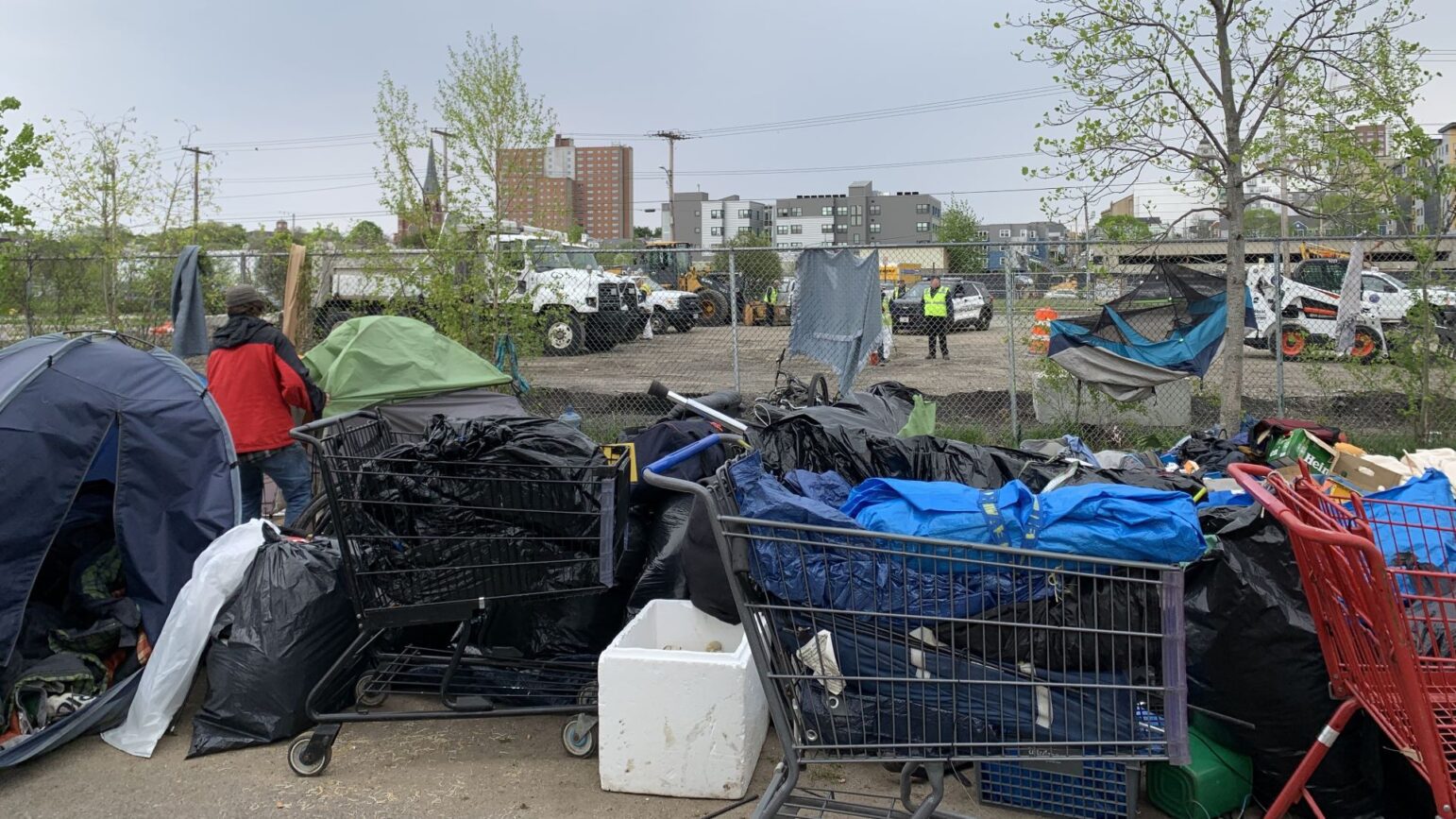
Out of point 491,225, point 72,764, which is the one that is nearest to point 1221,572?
point 72,764

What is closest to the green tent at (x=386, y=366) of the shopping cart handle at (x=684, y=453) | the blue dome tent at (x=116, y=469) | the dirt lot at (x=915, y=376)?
the blue dome tent at (x=116, y=469)

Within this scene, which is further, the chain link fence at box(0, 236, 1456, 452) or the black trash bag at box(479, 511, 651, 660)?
the chain link fence at box(0, 236, 1456, 452)

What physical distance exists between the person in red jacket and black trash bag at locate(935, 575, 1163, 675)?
3.99 metres

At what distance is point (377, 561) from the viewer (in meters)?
3.86

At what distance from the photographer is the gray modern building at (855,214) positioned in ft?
342

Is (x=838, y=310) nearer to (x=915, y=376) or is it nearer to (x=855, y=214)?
(x=915, y=376)

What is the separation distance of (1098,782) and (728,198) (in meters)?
93.2

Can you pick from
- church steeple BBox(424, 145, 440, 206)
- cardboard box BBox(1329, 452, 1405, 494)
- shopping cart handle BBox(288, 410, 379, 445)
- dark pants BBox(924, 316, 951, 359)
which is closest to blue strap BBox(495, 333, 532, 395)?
church steeple BBox(424, 145, 440, 206)

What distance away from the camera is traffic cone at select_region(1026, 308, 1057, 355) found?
28.1 feet

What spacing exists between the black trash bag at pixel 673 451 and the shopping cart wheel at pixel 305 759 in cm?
157

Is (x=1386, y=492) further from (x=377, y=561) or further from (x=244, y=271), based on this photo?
(x=244, y=271)

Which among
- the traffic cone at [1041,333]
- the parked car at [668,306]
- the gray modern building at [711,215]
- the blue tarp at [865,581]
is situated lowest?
the blue tarp at [865,581]

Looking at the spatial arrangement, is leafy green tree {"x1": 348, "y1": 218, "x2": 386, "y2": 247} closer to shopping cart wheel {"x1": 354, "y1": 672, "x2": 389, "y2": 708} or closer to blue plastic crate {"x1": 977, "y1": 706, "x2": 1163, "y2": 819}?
shopping cart wheel {"x1": 354, "y1": 672, "x2": 389, "y2": 708}

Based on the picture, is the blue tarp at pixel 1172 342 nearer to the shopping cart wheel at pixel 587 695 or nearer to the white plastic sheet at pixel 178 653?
the shopping cart wheel at pixel 587 695
